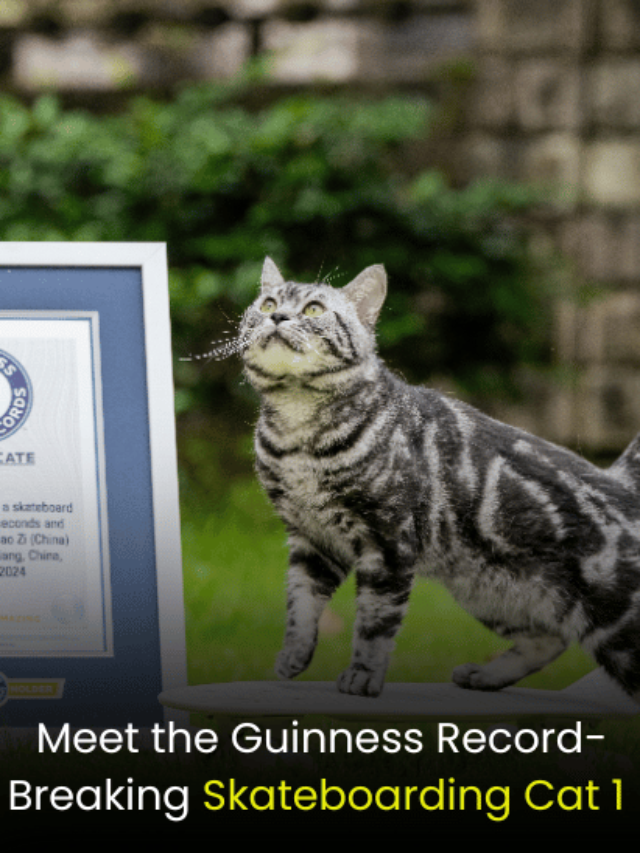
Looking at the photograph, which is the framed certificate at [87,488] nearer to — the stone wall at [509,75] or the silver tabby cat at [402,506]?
the silver tabby cat at [402,506]

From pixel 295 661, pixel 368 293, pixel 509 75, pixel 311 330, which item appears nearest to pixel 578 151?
pixel 509 75

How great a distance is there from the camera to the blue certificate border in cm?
151

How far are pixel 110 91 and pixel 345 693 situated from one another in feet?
10.4

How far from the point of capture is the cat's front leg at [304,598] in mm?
1521

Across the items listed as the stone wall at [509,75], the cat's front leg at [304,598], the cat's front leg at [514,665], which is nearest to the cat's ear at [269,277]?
the cat's front leg at [304,598]

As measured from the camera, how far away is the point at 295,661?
152 centimetres

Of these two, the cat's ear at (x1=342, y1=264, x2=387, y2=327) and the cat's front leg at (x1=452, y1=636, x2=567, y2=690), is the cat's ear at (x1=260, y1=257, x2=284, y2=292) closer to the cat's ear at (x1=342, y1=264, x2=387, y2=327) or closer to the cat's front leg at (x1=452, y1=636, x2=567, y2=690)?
the cat's ear at (x1=342, y1=264, x2=387, y2=327)

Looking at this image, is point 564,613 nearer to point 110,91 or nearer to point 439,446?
point 439,446

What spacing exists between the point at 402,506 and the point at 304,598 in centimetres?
25

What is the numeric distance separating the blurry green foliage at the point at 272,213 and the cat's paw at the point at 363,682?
1645mm

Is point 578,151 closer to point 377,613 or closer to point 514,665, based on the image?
point 514,665

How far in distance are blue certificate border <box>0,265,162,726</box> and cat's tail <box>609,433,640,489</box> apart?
84 centimetres

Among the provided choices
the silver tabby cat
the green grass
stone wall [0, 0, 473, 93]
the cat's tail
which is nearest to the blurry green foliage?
stone wall [0, 0, 473, 93]

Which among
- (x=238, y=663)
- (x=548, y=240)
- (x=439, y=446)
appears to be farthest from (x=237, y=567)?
(x=548, y=240)
